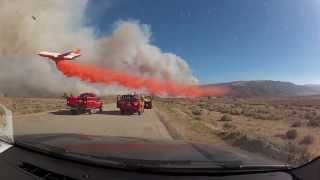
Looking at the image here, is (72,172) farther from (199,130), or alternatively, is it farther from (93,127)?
(199,130)

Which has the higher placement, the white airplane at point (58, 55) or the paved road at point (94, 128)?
the white airplane at point (58, 55)

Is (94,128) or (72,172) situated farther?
(94,128)

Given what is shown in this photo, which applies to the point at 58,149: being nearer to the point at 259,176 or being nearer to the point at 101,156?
the point at 101,156

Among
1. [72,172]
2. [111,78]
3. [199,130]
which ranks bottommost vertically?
[199,130]

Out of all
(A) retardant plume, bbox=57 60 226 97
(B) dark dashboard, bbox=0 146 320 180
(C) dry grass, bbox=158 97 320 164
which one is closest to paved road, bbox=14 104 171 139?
(C) dry grass, bbox=158 97 320 164

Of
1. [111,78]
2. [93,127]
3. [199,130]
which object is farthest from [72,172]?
[111,78]

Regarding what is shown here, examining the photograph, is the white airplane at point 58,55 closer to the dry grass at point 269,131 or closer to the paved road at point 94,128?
the dry grass at point 269,131

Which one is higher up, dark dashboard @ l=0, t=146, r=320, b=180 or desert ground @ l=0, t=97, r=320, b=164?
dark dashboard @ l=0, t=146, r=320, b=180

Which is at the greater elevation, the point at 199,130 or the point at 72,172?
the point at 72,172

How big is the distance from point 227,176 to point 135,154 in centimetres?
81

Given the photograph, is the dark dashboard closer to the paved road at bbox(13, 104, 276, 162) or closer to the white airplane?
the paved road at bbox(13, 104, 276, 162)

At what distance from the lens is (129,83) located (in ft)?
126

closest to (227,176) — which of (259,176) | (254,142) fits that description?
(259,176)

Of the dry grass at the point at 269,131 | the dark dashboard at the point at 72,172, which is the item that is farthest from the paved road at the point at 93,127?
the dark dashboard at the point at 72,172
